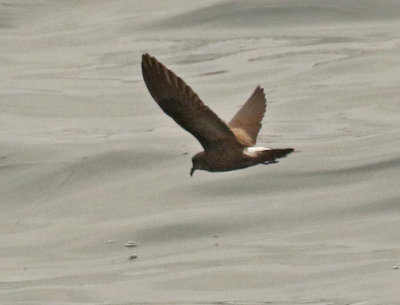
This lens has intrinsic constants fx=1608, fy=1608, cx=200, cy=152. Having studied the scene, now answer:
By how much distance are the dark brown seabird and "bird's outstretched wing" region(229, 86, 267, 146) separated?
2cm

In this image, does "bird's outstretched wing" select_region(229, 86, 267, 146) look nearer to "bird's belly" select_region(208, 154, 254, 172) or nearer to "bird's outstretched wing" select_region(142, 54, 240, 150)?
"bird's belly" select_region(208, 154, 254, 172)

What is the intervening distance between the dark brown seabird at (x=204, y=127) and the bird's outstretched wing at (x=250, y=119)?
0.02 meters

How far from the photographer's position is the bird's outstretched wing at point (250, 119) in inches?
380

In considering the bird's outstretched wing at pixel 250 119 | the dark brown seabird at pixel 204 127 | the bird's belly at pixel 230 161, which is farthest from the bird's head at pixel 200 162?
the bird's outstretched wing at pixel 250 119

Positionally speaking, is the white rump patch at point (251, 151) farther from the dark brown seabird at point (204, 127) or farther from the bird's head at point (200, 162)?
the bird's head at point (200, 162)

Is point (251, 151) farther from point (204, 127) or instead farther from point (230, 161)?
point (204, 127)

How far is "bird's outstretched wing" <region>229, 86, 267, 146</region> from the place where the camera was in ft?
31.6

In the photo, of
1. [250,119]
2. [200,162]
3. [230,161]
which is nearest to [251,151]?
[230,161]

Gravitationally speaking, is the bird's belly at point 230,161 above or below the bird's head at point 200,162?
above

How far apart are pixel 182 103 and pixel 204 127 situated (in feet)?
0.81

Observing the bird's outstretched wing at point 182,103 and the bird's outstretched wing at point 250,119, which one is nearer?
the bird's outstretched wing at point 182,103

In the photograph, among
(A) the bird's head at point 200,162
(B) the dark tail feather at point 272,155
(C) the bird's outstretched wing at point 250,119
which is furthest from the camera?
(C) the bird's outstretched wing at point 250,119

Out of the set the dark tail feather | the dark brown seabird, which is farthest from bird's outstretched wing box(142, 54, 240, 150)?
the dark tail feather

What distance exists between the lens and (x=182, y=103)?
8.79 m
